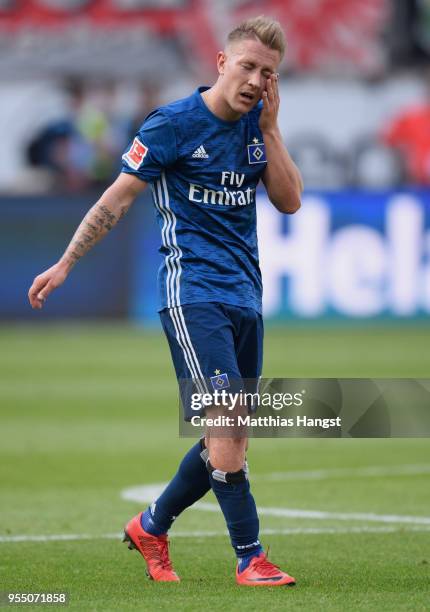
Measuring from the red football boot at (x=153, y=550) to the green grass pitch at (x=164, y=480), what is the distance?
8 centimetres

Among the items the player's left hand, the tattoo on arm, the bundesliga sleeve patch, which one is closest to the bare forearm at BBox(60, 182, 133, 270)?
the tattoo on arm

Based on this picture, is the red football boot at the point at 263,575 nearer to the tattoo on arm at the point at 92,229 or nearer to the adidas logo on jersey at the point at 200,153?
the tattoo on arm at the point at 92,229

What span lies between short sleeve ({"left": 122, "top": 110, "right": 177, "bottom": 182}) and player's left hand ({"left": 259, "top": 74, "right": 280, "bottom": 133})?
383mm

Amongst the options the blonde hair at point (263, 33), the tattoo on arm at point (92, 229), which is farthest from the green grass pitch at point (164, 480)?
the blonde hair at point (263, 33)

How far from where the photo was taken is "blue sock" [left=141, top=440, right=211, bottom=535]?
6.29 meters

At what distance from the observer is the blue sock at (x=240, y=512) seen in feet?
19.5

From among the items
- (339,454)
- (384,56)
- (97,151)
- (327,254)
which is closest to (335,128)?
(384,56)

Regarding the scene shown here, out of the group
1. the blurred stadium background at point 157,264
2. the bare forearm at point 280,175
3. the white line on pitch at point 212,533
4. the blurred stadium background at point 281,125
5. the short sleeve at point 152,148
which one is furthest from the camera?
the blurred stadium background at point 281,125

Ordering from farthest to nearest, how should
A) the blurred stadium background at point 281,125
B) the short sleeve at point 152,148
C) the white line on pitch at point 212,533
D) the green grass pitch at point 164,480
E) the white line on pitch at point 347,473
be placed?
the blurred stadium background at point 281,125 < the white line on pitch at point 347,473 < the white line on pitch at point 212,533 < the short sleeve at point 152,148 < the green grass pitch at point 164,480

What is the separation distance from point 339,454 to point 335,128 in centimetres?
1846

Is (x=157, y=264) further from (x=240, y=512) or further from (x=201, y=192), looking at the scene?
(x=240, y=512)

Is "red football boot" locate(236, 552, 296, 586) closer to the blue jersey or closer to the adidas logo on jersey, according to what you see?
the blue jersey

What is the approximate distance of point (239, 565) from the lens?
5.99 m

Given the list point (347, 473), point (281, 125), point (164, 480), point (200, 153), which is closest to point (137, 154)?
point (200, 153)
